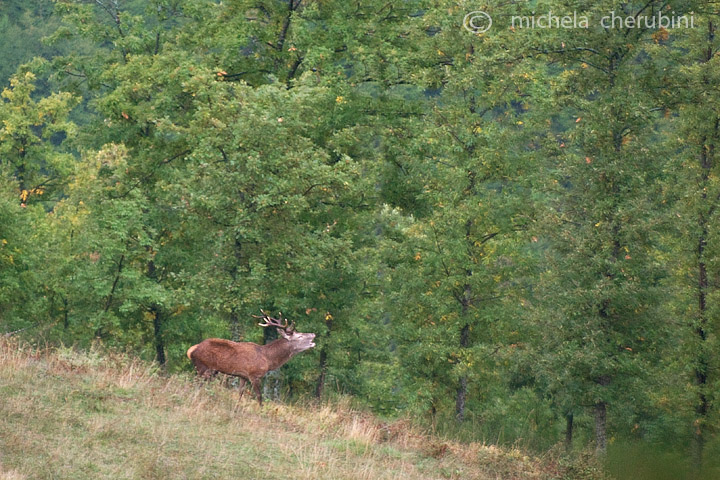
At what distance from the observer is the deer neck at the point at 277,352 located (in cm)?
1559

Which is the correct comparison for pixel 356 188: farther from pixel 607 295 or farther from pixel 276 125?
pixel 607 295

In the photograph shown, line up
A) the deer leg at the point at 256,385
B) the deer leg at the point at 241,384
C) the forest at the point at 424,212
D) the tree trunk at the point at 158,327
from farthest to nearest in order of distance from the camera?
the tree trunk at the point at 158,327 < the forest at the point at 424,212 < the deer leg at the point at 256,385 < the deer leg at the point at 241,384

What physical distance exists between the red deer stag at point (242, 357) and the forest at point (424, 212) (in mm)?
2935

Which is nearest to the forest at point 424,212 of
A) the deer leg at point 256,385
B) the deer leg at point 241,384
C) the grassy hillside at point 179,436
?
the deer leg at point 241,384

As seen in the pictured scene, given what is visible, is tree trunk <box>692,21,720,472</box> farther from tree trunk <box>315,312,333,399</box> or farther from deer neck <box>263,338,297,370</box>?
deer neck <box>263,338,297,370</box>

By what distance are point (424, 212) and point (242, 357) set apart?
12812mm

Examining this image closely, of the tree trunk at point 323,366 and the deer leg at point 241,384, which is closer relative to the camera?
the deer leg at point 241,384

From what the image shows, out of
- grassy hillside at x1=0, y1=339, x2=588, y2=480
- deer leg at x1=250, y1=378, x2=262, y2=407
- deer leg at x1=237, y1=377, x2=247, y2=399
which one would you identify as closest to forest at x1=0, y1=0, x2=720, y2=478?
deer leg at x1=237, y1=377, x2=247, y2=399

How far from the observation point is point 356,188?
2214cm

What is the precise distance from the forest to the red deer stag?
294cm

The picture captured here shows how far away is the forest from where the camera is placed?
1833 cm

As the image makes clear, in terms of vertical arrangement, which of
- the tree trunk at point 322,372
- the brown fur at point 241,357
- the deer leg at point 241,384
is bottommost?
the tree trunk at point 322,372

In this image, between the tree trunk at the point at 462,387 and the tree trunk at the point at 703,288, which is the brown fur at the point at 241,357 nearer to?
the tree trunk at the point at 462,387

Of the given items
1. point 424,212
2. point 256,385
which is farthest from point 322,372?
point 256,385
